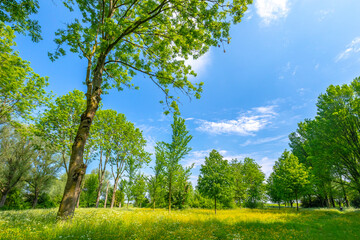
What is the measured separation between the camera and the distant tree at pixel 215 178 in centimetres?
1727

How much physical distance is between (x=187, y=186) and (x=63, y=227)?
89.1 feet

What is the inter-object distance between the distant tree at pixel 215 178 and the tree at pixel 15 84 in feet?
70.3

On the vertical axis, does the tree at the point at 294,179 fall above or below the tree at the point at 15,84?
below

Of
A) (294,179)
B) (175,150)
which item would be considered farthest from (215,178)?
(294,179)

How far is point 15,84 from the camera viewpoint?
13297 mm

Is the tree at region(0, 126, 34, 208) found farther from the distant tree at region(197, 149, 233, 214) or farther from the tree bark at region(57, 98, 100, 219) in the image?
the distant tree at region(197, 149, 233, 214)

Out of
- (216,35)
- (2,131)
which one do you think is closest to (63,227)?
(216,35)

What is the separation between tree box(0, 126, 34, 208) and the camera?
19969 mm

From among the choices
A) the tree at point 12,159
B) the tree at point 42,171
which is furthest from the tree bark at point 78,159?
the tree at point 42,171

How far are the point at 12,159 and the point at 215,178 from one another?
30.0 metres

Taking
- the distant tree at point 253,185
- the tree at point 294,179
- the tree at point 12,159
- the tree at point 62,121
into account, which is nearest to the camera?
the tree at point 62,121

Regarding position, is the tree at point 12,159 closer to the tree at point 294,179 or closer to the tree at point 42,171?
the tree at point 42,171

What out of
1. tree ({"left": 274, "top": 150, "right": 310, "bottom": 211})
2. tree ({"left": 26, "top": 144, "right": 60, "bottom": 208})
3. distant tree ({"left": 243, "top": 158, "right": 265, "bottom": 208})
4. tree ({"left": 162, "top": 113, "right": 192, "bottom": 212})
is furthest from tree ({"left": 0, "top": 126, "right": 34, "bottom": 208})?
distant tree ({"left": 243, "top": 158, "right": 265, "bottom": 208})

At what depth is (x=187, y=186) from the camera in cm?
2886
